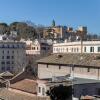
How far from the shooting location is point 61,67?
40781 mm

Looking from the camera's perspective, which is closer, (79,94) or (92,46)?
(79,94)

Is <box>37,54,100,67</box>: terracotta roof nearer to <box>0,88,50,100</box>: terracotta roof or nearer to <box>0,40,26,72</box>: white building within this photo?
<box>0,88,50,100</box>: terracotta roof

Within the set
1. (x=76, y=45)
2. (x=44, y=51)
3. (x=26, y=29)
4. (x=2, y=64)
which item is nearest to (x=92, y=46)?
(x=76, y=45)

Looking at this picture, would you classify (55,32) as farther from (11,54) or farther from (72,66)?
(72,66)

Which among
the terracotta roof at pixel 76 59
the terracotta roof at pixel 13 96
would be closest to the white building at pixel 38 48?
the terracotta roof at pixel 76 59

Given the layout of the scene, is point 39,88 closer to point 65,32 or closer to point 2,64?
point 2,64

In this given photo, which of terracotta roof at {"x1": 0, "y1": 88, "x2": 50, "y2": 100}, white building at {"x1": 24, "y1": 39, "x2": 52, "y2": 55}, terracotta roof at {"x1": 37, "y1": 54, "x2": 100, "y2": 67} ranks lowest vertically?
terracotta roof at {"x1": 0, "y1": 88, "x2": 50, "y2": 100}

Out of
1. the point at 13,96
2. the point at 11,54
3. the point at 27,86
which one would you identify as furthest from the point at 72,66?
the point at 11,54

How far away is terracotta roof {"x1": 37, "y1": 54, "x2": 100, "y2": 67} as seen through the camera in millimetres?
36984

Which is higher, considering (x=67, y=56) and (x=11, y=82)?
(x=67, y=56)

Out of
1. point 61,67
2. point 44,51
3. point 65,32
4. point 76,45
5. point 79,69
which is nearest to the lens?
point 79,69

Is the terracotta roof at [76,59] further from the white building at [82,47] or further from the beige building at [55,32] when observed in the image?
the beige building at [55,32]

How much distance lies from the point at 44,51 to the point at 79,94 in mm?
75830

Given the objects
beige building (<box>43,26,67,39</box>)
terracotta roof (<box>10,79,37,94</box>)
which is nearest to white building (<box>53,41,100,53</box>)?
terracotta roof (<box>10,79,37,94</box>)
